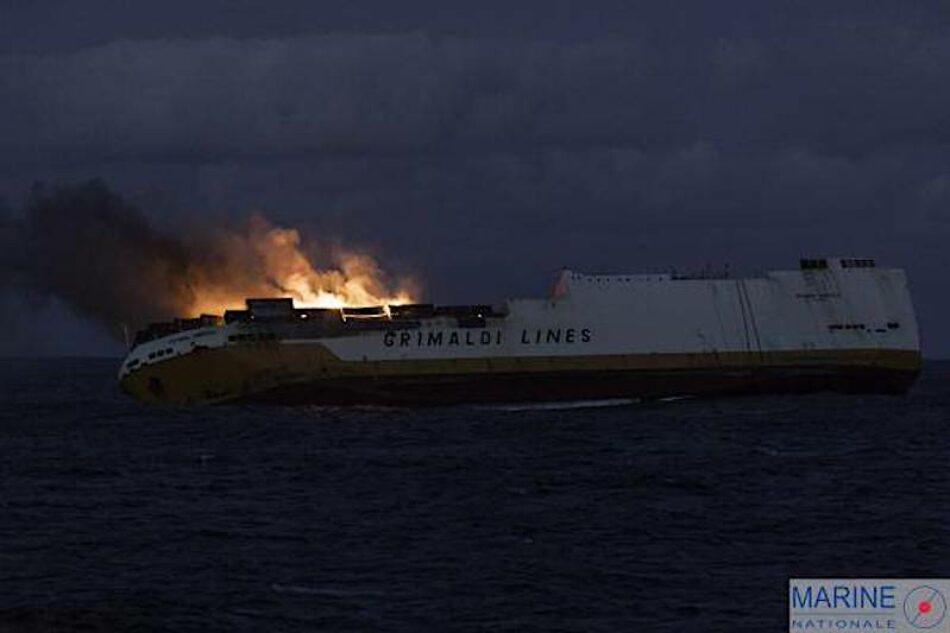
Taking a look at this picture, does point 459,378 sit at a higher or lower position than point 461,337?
lower

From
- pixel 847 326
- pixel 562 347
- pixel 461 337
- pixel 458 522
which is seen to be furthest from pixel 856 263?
pixel 458 522

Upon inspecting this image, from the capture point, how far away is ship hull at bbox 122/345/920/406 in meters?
82.4

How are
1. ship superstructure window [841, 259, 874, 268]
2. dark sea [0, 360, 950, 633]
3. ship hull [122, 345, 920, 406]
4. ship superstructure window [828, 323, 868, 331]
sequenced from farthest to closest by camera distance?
ship superstructure window [841, 259, 874, 268], ship superstructure window [828, 323, 868, 331], ship hull [122, 345, 920, 406], dark sea [0, 360, 950, 633]

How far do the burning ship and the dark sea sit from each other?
376 cm

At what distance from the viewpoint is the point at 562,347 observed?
83750 millimetres

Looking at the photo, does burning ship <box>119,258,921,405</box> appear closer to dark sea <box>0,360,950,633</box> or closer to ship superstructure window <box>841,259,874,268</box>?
ship superstructure window <box>841,259,874,268</box>

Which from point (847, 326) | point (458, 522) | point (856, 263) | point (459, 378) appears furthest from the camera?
point (856, 263)

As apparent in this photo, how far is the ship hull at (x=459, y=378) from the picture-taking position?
270 feet

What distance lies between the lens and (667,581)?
113ft

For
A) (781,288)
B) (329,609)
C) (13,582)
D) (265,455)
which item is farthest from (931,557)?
(781,288)

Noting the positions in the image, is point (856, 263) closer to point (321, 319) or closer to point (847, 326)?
point (847, 326)

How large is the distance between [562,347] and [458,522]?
4090cm

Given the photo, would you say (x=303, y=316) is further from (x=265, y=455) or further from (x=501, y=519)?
(x=501, y=519)

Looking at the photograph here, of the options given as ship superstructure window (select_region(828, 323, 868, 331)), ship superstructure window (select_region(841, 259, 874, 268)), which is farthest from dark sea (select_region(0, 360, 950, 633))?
ship superstructure window (select_region(841, 259, 874, 268))
